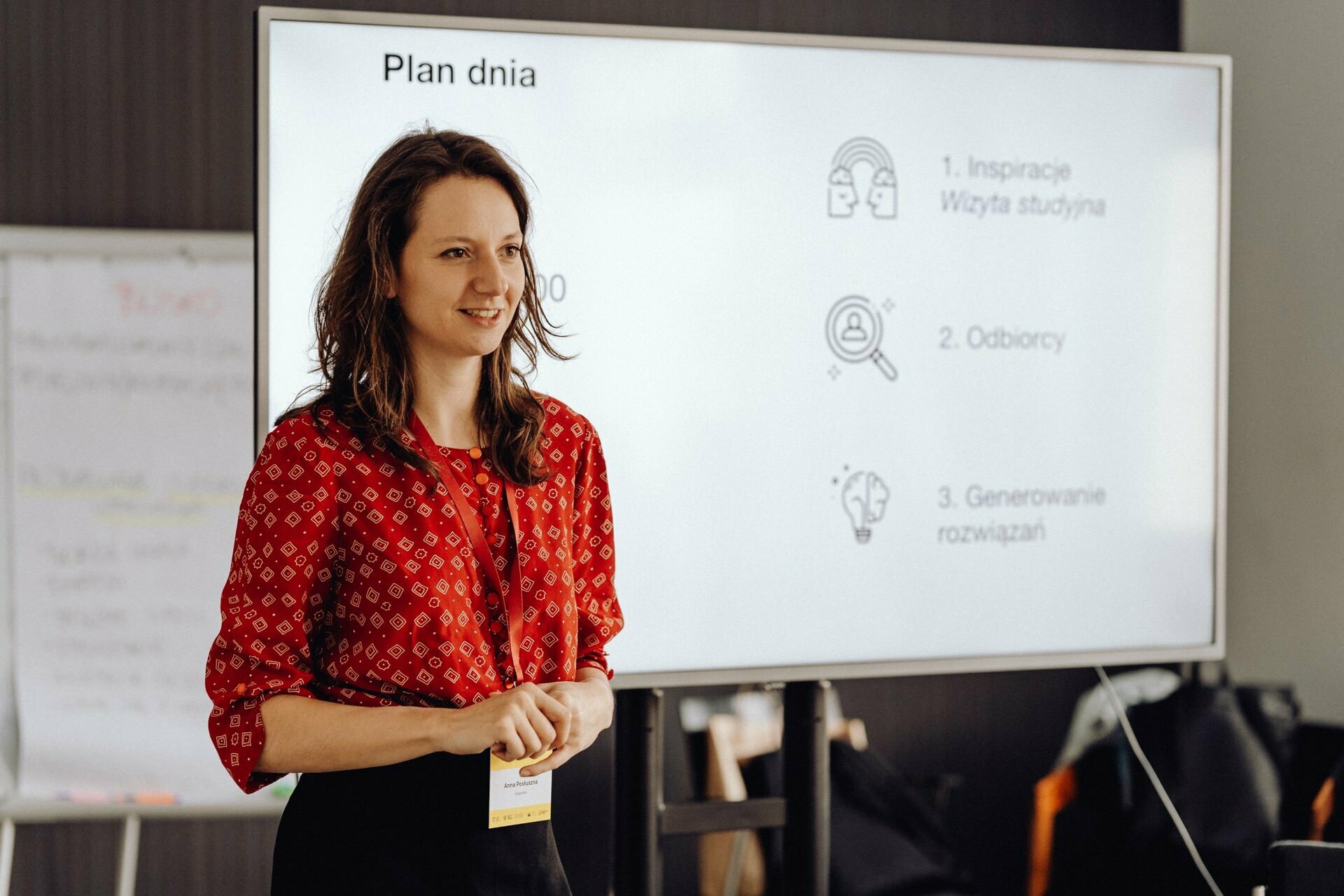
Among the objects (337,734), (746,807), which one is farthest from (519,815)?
(746,807)

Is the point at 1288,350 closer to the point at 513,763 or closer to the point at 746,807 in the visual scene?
the point at 746,807

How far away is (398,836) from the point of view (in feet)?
3.88

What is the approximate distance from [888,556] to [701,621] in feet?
1.13

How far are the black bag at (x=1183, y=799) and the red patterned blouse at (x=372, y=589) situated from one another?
1.72 m

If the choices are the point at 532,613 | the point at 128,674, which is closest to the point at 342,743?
the point at 532,613

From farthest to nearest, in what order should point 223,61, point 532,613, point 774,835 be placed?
point 223,61, point 774,835, point 532,613

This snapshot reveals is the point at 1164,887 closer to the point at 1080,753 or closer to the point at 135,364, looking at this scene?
the point at 1080,753

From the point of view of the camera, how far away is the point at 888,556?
1.92 m

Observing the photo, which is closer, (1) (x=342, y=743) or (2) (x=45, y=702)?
(1) (x=342, y=743)

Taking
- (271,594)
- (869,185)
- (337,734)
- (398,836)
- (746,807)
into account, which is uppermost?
(869,185)

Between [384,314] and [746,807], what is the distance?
1.06 metres

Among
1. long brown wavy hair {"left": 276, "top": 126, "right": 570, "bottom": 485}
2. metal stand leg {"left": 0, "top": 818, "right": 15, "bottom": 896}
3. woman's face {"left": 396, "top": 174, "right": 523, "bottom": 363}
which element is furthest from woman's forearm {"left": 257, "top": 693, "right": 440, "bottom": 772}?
metal stand leg {"left": 0, "top": 818, "right": 15, "bottom": 896}

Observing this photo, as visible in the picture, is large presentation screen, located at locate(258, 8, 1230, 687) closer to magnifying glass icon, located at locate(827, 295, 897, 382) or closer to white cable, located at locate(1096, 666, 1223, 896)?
magnifying glass icon, located at locate(827, 295, 897, 382)

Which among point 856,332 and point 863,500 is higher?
point 856,332
